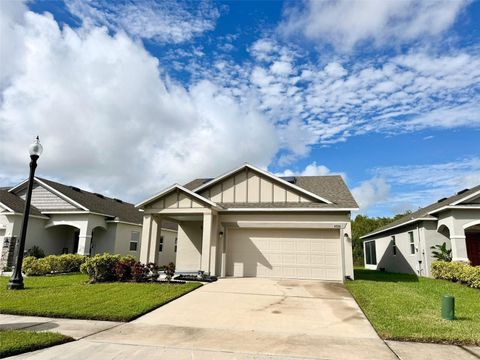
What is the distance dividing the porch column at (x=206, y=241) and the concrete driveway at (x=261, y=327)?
3.74 metres

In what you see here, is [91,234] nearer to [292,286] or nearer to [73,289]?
[73,289]

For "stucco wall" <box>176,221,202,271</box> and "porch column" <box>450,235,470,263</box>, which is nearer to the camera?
"porch column" <box>450,235,470,263</box>

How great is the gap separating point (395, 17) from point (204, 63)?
7.08 meters

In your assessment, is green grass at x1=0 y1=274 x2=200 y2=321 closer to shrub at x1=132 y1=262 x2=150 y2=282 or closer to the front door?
shrub at x1=132 y1=262 x2=150 y2=282

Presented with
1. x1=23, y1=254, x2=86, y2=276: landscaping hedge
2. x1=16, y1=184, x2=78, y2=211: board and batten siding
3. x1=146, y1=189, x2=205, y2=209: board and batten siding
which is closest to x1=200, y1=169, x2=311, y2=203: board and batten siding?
x1=146, y1=189, x2=205, y2=209: board and batten siding

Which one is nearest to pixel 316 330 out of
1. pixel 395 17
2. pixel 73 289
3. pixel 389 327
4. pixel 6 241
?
pixel 389 327

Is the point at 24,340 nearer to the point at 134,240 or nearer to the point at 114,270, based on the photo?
the point at 114,270

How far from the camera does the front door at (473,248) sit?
732 inches

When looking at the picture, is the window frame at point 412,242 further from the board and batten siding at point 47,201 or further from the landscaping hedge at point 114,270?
the board and batten siding at point 47,201

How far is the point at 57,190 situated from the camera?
2116cm

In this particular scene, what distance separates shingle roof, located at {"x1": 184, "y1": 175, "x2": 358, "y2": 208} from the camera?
16.7 metres

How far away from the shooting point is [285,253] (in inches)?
650

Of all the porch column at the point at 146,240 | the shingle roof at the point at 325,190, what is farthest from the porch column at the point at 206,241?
the porch column at the point at 146,240

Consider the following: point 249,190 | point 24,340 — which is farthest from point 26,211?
point 249,190
